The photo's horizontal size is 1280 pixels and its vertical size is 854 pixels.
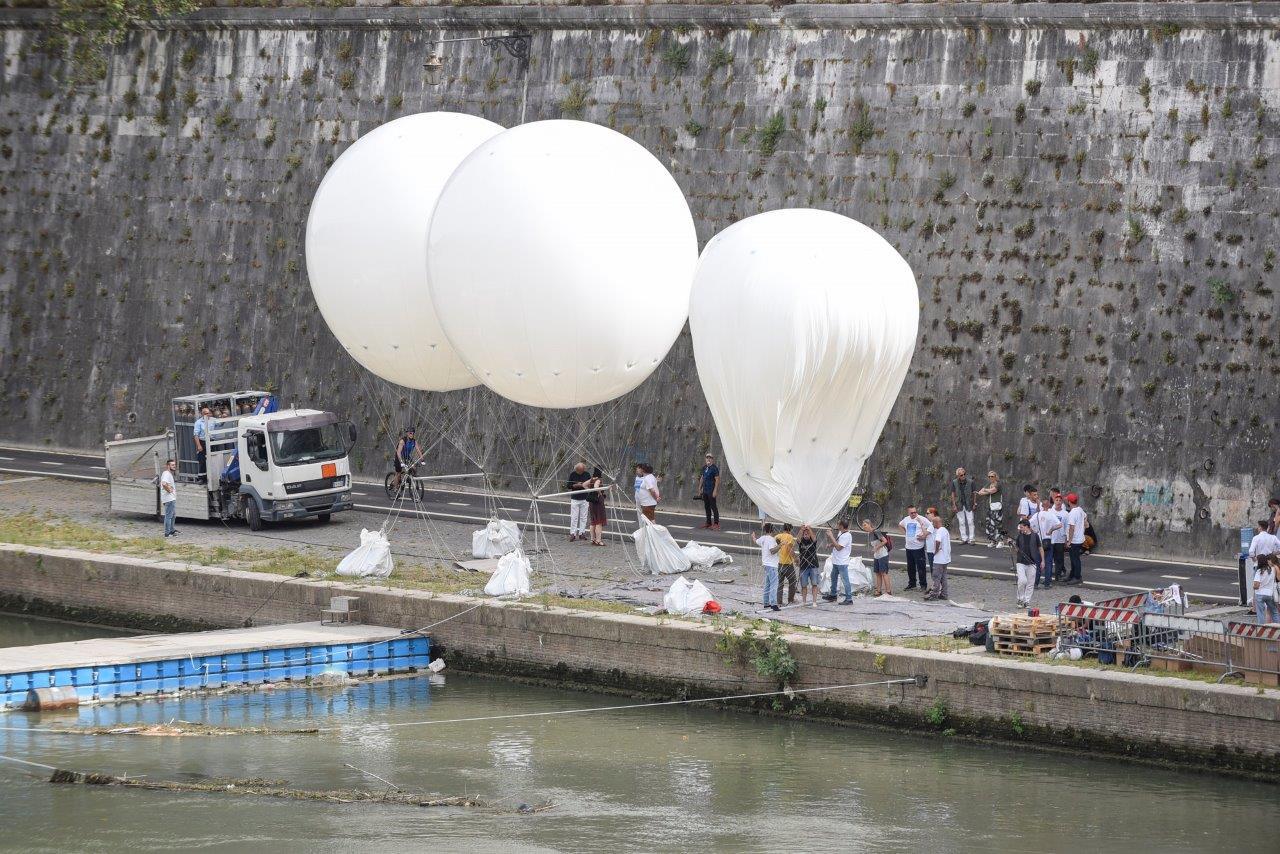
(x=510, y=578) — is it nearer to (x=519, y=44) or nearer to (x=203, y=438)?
(x=203, y=438)

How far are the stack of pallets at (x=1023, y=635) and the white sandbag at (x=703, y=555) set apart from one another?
731 centimetres

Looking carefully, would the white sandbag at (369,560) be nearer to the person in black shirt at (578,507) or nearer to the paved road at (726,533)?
the person in black shirt at (578,507)

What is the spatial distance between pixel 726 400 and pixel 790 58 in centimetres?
1352

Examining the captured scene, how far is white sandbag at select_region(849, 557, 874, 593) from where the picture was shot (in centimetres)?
2911

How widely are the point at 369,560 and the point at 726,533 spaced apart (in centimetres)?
696

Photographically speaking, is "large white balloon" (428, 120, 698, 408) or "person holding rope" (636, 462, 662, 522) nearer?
"large white balloon" (428, 120, 698, 408)

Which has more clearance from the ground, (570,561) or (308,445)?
(308,445)

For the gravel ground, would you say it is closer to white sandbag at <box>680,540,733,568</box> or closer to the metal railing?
white sandbag at <box>680,540,733,568</box>

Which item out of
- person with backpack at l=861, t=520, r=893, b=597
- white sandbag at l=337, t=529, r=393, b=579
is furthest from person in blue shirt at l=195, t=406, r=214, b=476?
person with backpack at l=861, t=520, r=893, b=597

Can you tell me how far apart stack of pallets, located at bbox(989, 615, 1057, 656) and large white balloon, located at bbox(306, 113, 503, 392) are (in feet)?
31.1

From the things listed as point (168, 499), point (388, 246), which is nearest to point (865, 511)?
point (388, 246)

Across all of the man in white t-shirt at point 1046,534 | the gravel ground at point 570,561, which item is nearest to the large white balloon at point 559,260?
the gravel ground at point 570,561

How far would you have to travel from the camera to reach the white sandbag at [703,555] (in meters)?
31.3

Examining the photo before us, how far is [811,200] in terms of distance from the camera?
3703cm
